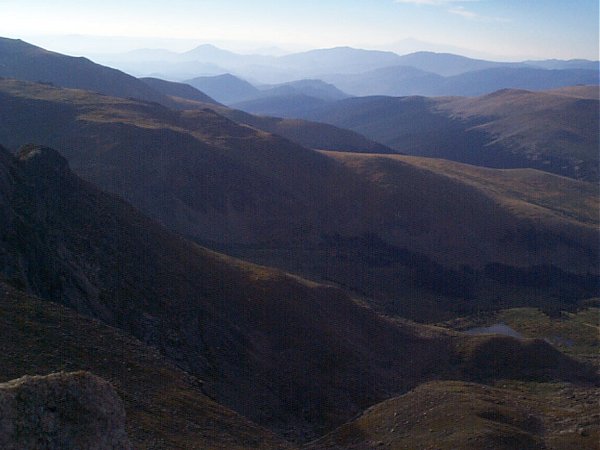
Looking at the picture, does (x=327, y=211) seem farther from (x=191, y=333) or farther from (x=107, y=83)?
(x=107, y=83)

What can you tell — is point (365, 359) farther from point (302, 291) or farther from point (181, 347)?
point (181, 347)

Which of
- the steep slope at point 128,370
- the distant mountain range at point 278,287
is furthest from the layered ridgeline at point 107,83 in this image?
the steep slope at point 128,370

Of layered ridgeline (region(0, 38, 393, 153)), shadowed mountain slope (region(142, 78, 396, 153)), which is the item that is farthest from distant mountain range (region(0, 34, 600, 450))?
shadowed mountain slope (region(142, 78, 396, 153))

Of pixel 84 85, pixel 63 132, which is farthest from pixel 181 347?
pixel 84 85

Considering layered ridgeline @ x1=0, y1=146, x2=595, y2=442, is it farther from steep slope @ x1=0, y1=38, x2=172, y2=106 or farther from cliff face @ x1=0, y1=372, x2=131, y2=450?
steep slope @ x1=0, y1=38, x2=172, y2=106

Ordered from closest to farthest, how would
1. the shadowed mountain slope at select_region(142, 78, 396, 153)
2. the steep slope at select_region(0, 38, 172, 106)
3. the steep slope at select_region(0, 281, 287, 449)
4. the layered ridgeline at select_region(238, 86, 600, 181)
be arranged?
1. the steep slope at select_region(0, 281, 287, 449)
2. the steep slope at select_region(0, 38, 172, 106)
3. the shadowed mountain slope at select_region(142, 78, 396, 153)
4. the layered ridgeline at select_region(238, 86, 600, 181)

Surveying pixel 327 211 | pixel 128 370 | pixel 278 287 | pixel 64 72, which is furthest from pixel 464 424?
pixel 64 72
